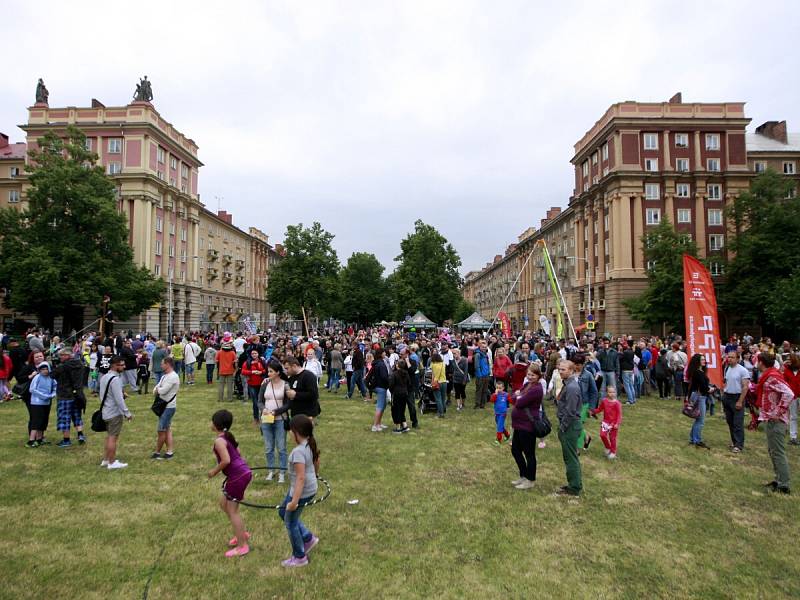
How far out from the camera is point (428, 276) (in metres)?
64.9

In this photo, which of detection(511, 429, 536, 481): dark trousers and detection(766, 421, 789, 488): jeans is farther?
detection(511, 429, 536, 481): dark trousers

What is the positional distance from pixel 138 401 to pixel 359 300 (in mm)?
71516

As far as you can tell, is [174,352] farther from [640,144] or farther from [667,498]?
[640,144]

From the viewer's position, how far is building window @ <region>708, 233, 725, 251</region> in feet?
164

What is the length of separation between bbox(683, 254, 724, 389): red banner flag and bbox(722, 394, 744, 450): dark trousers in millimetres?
1652

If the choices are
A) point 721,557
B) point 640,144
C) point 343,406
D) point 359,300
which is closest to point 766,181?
point 640,144

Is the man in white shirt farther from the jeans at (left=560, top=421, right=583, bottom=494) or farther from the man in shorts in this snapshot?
the man in shorts

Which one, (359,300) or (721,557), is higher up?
(359,300)

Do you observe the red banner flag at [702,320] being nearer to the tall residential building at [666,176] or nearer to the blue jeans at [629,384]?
the blue jeans at [629,384]

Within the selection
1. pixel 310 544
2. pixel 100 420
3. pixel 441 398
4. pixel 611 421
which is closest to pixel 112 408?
pixel 100 420

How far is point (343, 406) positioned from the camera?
15.6m

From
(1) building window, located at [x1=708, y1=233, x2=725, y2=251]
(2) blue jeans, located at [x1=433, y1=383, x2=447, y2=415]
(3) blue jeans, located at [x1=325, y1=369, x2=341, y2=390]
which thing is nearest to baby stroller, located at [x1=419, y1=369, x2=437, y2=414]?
(2) blue jeans, located at [x1=433, y1=383, x2=447, y2=415]

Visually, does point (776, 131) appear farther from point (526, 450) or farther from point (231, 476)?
point (231, 476)

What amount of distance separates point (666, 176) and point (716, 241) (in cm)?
868
